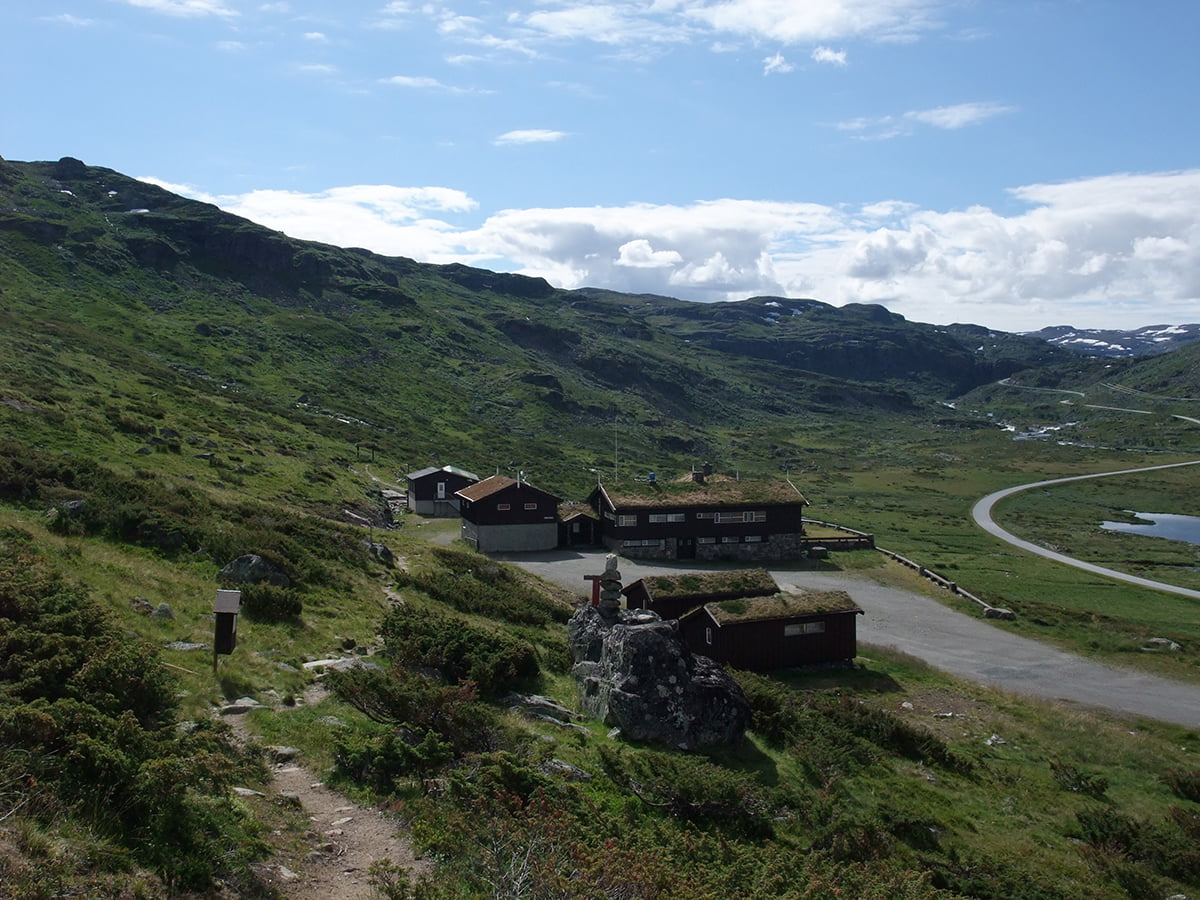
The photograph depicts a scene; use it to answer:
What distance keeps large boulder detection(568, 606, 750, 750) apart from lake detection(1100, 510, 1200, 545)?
80936mm

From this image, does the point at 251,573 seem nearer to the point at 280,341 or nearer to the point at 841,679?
the point at 841,679

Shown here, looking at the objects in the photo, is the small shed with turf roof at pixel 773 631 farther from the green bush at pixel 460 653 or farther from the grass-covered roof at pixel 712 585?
the green bush at pixel 460 653

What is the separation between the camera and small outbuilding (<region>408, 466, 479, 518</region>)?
215 feet

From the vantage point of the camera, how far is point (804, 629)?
31.4 metres

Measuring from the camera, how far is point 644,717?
1838cm

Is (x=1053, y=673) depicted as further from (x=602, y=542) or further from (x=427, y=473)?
(x=427, y=473)

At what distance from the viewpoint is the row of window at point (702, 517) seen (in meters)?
54.4

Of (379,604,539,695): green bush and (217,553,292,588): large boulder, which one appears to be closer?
(379,604,539,695): green bush

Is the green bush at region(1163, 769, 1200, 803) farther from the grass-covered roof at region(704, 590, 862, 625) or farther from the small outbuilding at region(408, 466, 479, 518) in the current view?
the small outbuilding at region(408, 466, 479, 518)

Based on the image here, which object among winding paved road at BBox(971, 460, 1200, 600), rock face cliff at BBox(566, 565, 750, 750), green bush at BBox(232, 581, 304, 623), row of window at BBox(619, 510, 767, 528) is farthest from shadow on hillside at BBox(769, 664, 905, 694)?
winding paved road at BBox(971, 460, 1200, 600)

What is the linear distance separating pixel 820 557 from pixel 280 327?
350 feet

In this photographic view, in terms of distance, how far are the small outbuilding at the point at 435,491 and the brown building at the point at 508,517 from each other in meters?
10.7

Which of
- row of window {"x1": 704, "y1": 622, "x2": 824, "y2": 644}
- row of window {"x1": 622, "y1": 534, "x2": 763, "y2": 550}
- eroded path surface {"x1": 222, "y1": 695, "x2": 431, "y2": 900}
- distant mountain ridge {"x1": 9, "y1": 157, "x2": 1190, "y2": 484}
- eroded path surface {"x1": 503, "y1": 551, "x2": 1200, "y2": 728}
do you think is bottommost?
eroded path surface {"x1": 503, "y1": 551, "x2": 1200, "y2": 728}

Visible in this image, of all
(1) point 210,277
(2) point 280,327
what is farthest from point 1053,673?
(1) point 210,277
